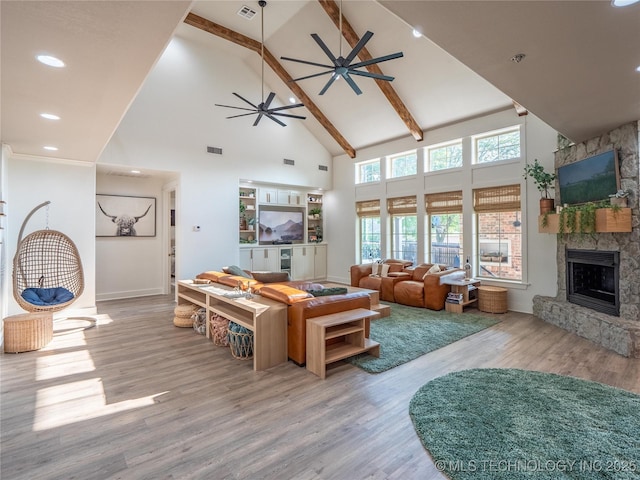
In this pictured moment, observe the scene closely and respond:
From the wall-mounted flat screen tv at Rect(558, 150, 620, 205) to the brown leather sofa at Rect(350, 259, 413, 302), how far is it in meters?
3.11

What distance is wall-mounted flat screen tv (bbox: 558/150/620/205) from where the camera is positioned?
14.0ft

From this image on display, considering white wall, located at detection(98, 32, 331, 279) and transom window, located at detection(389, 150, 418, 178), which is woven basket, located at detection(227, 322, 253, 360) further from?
transom window, located at detection(389, 150, 418, 178)

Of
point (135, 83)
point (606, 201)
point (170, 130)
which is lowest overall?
point (606, 201)

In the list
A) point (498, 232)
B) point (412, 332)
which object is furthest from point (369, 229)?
point (412, 332)

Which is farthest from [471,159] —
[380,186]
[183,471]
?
[183,471]

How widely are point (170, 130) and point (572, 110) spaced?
6805 millimetres

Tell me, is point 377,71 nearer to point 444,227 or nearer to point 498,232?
point 444,227

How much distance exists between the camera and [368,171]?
8930 mm

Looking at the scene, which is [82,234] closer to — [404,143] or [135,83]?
[135,83]

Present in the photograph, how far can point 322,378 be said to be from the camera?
3.13 metres

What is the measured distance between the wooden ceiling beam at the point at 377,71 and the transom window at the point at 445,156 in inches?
18.5

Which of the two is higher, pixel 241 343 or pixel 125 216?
pixel 125 216

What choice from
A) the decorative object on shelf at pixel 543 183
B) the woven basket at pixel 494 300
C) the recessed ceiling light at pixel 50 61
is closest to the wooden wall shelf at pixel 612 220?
the decorative object on shelf at pixel 543 183

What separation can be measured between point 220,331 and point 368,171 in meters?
6.33
